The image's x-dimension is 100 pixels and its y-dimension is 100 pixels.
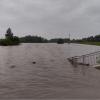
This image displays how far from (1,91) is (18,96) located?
188 cm

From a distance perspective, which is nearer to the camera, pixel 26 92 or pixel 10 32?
pixel 26 92

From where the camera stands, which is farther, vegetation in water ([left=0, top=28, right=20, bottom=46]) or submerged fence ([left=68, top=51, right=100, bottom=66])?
vegetation in water ([left=0, top=28, right=20, bottom=46])

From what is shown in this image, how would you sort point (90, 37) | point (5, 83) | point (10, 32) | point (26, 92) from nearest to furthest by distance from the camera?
1. point (26, 92)
2. point (5, 83)
3. point (10, 32)
4. point (90, 37)

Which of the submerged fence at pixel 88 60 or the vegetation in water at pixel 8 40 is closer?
the submerged fence at pixel 88 60

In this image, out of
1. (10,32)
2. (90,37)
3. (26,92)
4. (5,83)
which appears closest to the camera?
(26,92)

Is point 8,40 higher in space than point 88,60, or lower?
higher

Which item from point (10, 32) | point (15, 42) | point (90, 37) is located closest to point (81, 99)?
point (15, 42)

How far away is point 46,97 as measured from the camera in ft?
35.4

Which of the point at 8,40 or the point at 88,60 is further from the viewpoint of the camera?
the point at 8,40

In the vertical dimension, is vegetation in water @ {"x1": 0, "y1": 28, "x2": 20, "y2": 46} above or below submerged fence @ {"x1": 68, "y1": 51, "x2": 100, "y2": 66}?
above

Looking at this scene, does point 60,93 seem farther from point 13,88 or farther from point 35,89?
point 13,88

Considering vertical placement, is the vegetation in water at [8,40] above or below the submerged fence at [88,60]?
above

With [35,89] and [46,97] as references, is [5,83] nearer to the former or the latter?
[35,89]

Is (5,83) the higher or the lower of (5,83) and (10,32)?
the lower
